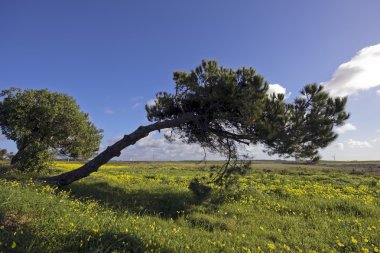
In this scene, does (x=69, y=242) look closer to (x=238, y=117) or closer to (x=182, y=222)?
(x=182, y=222)

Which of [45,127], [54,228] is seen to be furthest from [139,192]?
[45,127]

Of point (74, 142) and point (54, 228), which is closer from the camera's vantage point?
point (54, 228)

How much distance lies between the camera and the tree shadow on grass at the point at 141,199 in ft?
31.4

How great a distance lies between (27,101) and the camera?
23.1m

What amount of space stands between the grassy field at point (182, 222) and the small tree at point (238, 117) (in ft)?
5.80

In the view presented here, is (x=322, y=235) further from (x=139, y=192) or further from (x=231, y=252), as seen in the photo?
(x=139, y=192)

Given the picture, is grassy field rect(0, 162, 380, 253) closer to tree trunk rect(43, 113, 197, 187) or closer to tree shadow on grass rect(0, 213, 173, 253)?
tree shadow on grass rect(0, 213, 173, 253)

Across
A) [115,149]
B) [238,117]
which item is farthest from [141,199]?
[238,117]

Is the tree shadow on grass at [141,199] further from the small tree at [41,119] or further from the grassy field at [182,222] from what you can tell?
the small tree at [41,119]

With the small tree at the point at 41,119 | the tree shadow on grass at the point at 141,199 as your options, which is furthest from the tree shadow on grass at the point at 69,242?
the small tree at the point at 41,119

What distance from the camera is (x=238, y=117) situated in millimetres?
11297

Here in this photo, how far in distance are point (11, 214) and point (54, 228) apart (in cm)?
116

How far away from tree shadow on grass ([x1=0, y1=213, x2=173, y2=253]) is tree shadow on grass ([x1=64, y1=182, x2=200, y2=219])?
369cm

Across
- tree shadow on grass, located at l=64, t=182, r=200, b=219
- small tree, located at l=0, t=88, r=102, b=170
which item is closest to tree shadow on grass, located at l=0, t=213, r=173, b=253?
tree shadow on grass, located at l=64, t=182, r=200, b=219
